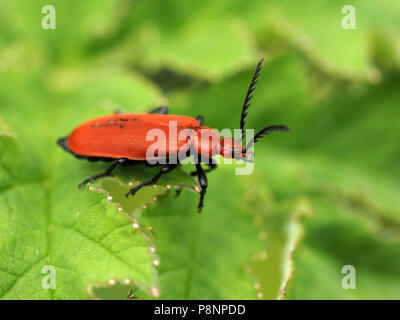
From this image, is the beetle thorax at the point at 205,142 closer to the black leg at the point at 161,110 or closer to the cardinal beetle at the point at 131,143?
the cardinal beetle at the point at 131,143

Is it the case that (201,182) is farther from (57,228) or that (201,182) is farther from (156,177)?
(57,228)

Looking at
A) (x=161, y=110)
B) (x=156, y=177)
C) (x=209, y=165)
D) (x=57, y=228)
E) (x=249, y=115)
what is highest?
(x=249, y=115)

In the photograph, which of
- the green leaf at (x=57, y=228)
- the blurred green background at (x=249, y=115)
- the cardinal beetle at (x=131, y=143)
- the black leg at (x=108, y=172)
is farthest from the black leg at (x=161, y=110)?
the black leg at (x=108, y=172)

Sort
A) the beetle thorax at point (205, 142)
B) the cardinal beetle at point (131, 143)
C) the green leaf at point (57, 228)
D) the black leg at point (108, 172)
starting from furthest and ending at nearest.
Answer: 1. the beetle thorax at point (205, 142)
2. the cardinal beetle at point (131, 143)
3. the black leg at point (108, 172)
4. the green leaf at point (57, 228)

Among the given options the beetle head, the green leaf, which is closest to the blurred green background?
the green leaf

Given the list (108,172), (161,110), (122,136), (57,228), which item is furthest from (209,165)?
(57,228)
